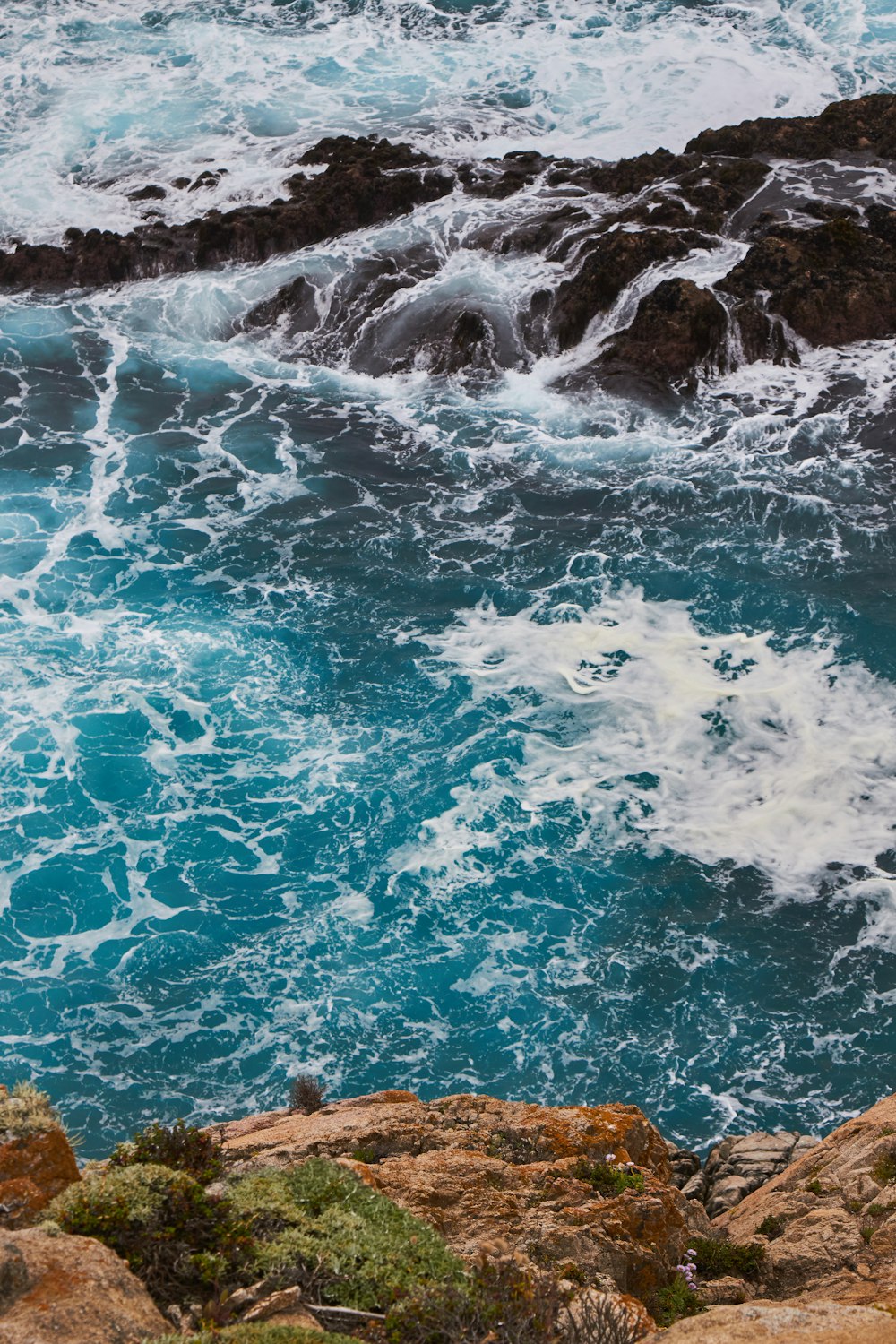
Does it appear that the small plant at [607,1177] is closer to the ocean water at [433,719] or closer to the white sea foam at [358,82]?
the ocean water at [433,719]

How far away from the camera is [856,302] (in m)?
40.4

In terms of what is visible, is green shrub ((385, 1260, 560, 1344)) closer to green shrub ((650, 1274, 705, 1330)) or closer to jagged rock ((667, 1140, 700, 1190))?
green shrub ((650, 1274, 705, 1330))

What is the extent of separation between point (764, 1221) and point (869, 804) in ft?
42.5

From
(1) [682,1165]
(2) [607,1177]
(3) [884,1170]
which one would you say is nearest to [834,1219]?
(3) [884,1170]

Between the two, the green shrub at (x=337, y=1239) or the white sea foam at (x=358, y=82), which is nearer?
the green shrub at (x=337, y=1239)

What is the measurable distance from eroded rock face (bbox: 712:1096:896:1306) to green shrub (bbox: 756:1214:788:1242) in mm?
10

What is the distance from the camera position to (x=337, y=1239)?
11273 millimetres

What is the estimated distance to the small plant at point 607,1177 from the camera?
14.1 m

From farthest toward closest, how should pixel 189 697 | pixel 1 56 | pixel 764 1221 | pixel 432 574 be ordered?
pixel 1 56, pixel 432 574, pixel 189 697, pixel 764 1221

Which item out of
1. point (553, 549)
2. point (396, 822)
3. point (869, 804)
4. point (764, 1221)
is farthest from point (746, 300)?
point (764, 1221)

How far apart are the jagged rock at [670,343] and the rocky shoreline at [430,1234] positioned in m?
26.8

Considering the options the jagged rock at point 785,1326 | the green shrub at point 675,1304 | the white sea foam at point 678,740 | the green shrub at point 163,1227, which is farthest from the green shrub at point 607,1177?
the white sea foam at point 678,740

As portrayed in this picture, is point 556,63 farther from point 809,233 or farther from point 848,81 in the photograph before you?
point 809,233

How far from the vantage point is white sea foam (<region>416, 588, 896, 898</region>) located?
25.5 meters
